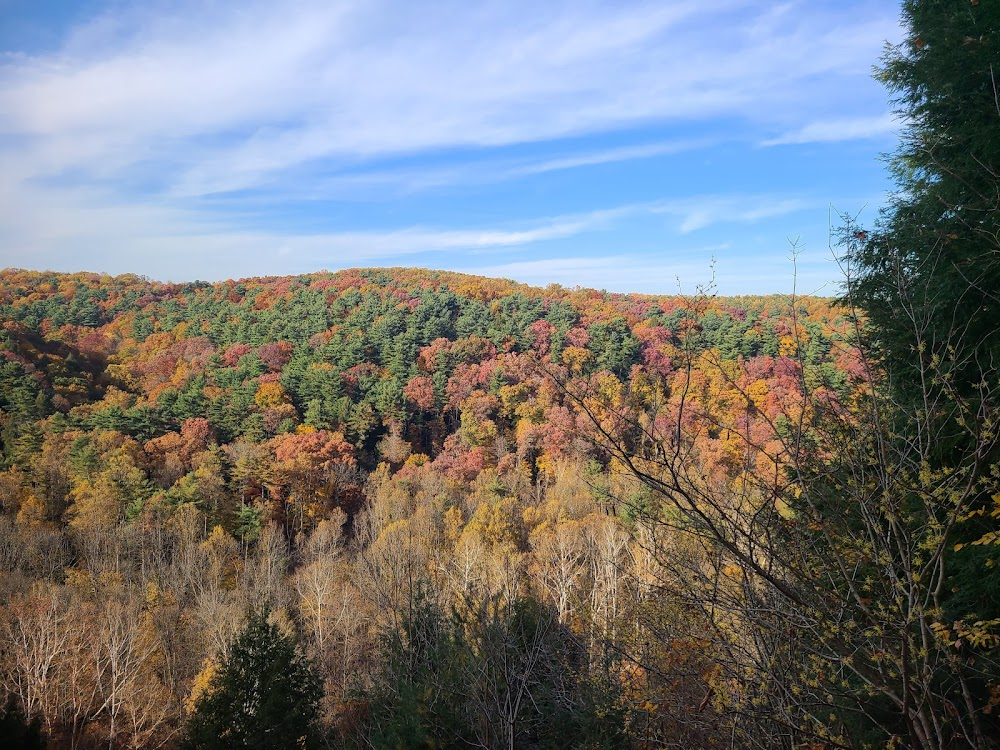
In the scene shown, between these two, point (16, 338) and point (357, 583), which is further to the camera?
point (16, 338)

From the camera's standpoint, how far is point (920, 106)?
254 inches

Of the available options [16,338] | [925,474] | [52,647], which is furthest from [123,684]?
[16,338]

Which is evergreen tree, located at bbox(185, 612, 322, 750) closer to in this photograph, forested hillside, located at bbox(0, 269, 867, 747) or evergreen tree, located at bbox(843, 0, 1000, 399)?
forested hillside, located at bbox(0, 269, 867, 747)

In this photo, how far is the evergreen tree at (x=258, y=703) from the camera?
9938 millimetres

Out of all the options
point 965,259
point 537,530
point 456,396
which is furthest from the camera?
point 456,396

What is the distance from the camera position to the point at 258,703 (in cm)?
1048

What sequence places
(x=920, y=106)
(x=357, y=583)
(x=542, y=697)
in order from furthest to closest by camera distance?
(x=357, y=583)
(x=542, y=697)
(x=920, y=106)

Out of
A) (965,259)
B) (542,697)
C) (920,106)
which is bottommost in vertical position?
(542,697)

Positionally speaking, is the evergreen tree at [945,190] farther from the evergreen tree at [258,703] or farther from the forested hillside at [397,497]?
the evergreen tree at [258,703]

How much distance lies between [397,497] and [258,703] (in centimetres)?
1988

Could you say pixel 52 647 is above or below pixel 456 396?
below

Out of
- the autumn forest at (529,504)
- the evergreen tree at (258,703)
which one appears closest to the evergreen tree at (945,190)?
→ the autumn forest at (529,504)

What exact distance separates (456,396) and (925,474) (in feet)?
129

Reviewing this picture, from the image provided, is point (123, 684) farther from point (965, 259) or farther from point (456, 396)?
point (456, 396)
